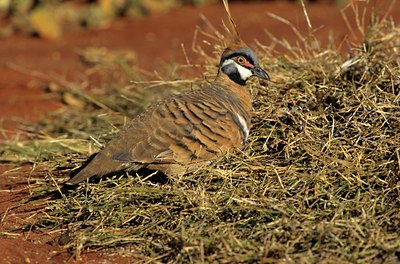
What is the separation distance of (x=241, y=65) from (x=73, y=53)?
4.91m

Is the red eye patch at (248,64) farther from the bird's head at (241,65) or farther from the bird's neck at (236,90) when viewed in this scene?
the bird's neck at (236,90)

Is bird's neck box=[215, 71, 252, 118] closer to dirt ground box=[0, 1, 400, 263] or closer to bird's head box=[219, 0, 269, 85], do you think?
bird's head box=[219, 0, 269, 85]

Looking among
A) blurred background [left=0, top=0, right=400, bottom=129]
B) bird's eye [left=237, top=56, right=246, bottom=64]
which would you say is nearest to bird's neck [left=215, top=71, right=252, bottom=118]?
bird's eye [left=237, top=56, right=246, bottom=64]

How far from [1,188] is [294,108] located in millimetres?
2007

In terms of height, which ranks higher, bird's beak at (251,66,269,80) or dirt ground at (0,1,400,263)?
bird's beak at (251,66,269,80)

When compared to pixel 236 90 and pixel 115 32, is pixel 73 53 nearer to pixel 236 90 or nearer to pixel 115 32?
pixel 115 32

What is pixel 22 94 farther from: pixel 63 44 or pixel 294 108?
pixel 294 108

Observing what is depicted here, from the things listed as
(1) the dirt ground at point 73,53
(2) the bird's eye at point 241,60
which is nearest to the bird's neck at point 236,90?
(2) the bird's eye at point 241,60

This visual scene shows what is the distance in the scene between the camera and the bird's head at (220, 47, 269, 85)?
4.59 meters

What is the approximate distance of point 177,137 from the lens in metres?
4.12

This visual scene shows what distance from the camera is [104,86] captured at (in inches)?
270

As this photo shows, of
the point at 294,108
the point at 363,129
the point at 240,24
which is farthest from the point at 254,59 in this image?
the point at 240,24

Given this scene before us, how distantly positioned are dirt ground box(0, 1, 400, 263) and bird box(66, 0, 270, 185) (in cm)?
49

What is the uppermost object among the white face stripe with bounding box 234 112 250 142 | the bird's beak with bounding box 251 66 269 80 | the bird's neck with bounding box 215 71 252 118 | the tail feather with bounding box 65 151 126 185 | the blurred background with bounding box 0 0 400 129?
the bird's beak with bounding box 251 66 269 80
